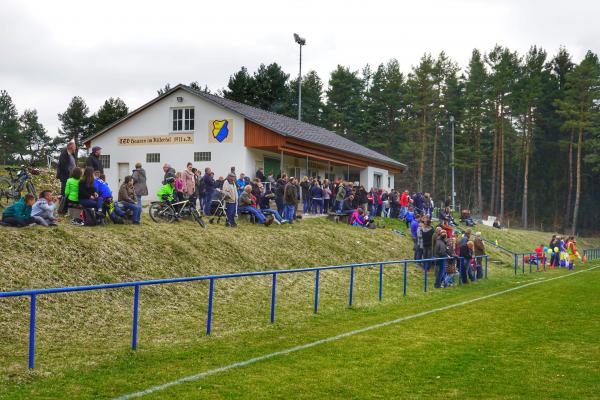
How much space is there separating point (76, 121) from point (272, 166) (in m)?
40.2

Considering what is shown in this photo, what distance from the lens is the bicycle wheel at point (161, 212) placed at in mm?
19688

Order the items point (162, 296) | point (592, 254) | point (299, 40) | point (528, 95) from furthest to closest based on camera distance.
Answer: point (528, 95) < point (592, 254) < point (299, 40) < point (162, 296)

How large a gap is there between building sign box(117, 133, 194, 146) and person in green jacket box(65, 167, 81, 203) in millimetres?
16747

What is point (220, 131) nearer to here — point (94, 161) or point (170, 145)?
point (170, 145)

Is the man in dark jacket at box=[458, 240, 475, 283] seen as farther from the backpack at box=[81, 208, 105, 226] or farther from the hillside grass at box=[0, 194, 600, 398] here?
the backpack at box=[81, 208, 105, 226]

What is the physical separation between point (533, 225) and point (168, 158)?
170 ft

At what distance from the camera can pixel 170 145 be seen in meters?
32.9

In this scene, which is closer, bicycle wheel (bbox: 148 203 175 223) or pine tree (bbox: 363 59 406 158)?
bicycle wheel (bbox: 148 203 175 223)

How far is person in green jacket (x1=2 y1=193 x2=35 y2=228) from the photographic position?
567 inches

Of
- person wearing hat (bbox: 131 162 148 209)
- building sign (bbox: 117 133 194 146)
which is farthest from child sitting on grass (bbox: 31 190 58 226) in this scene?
building sign (bbox: 117 133 194 146)

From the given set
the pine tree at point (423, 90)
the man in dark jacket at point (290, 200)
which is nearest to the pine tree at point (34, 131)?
the pine tree at point (423, 90)

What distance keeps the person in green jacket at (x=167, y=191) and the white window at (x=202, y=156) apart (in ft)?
40.2

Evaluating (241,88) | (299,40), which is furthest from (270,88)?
(299,40)

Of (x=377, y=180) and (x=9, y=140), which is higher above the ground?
(x=9, y=140)
